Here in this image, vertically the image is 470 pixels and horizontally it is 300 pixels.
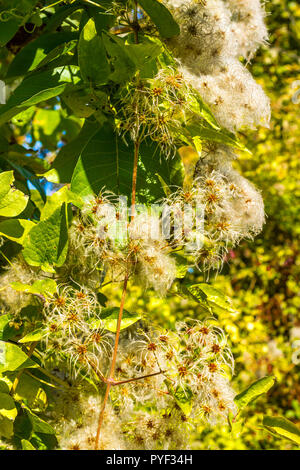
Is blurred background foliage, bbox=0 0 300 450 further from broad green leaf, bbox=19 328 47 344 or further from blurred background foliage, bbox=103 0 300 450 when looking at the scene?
broad green leaf, bbox=19 328 47 344

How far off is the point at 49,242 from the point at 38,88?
6.8 inches

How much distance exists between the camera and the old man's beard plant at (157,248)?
49 cm

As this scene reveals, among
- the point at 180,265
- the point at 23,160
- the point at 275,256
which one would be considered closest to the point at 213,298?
the point at 180,265

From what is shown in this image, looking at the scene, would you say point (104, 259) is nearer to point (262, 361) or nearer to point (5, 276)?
point (5, 276)

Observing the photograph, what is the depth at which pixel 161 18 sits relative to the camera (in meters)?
0.52

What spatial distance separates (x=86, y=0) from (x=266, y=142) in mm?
1435

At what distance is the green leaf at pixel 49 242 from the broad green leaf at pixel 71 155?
0.42 feet

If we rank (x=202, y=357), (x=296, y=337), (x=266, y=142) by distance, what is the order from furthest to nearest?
(x=266, y=142) < (x=296, y=337) < (x=202, y=357)

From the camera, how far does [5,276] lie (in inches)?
22.6

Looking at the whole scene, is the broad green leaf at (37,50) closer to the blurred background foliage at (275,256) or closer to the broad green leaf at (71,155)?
the broad green leaf at (71,155)

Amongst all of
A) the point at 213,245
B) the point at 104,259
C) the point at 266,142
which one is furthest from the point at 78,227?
the point at 266,142

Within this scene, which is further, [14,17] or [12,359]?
[14,17]

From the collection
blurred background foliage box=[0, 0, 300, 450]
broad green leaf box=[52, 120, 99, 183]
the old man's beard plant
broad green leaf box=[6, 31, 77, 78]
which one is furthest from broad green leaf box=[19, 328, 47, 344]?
blurred background foliage box=[0, 0, 300, 450]

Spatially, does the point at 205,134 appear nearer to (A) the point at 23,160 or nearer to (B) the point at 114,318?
(B) the point at 114,318
